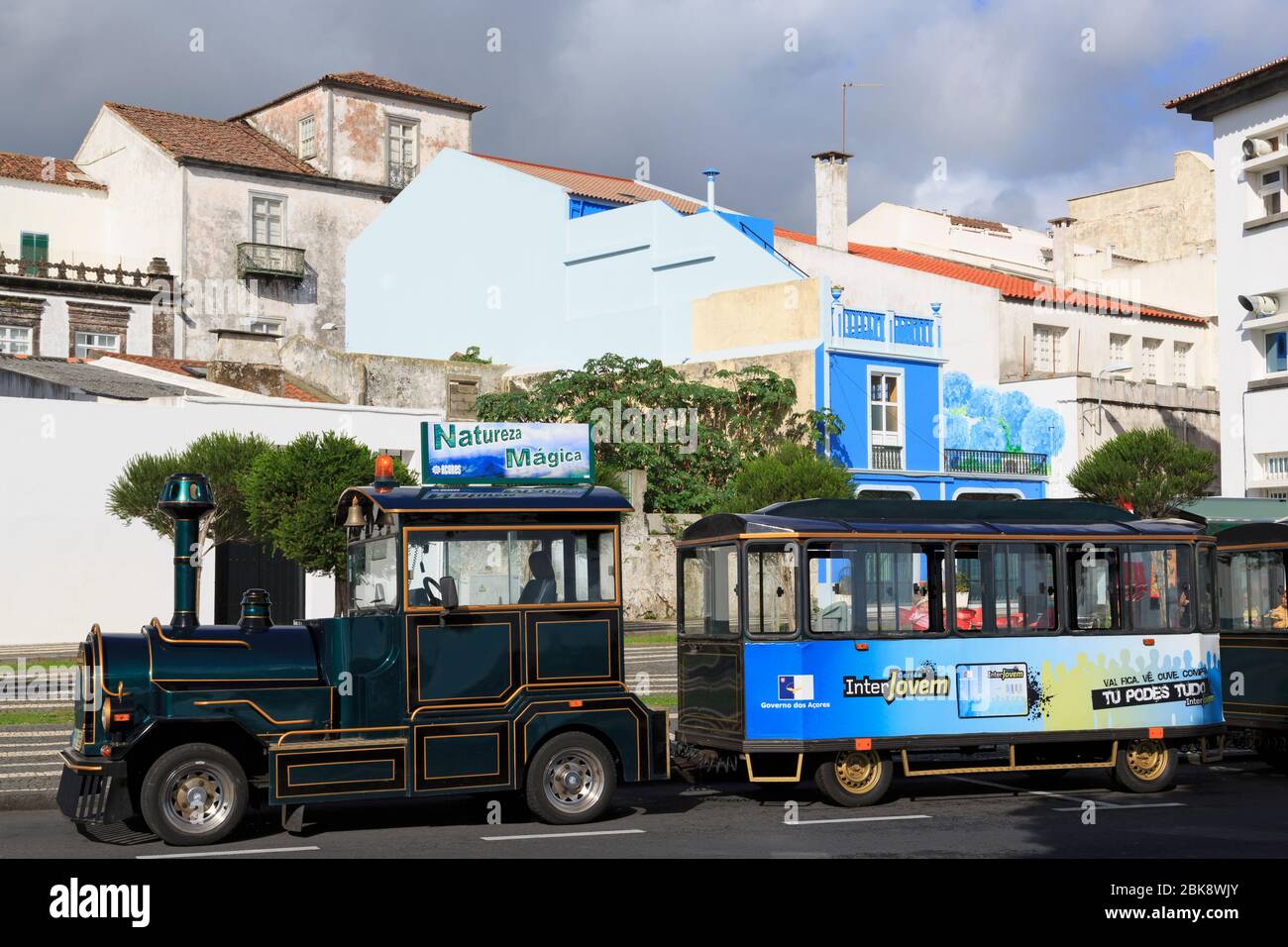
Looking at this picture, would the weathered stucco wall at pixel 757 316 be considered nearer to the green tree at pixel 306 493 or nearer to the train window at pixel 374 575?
the green tree at pixel 306 493

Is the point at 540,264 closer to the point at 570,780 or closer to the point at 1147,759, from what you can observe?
the point at 1147,759

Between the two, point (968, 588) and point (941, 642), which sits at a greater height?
point (968, 588)

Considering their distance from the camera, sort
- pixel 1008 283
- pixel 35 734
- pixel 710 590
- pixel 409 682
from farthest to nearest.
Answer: pixel 1008 283 → pixel 35 734 → pixel 710 590 → pixel 409 682

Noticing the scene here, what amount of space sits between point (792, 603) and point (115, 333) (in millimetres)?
41093

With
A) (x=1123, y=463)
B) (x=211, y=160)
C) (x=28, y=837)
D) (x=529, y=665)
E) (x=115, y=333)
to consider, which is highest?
(x=211, y=160)

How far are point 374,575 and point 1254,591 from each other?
10.1 metres

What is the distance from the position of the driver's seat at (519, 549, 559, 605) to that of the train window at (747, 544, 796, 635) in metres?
2.00

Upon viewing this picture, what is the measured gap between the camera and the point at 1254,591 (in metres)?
17.4

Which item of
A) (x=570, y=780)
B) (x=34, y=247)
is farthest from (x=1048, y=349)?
(x=570, y=780)

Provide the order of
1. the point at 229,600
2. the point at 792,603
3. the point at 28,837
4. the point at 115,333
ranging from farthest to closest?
the point at 115,333
the point at 229,600
the point at 792,603
the point at 28,837

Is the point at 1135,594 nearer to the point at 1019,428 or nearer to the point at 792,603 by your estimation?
the point at 792,603
